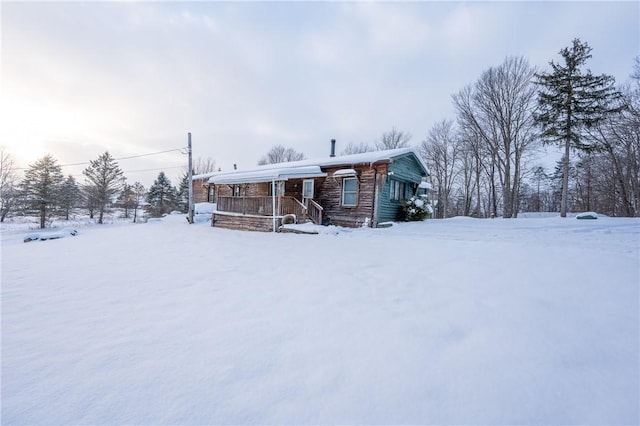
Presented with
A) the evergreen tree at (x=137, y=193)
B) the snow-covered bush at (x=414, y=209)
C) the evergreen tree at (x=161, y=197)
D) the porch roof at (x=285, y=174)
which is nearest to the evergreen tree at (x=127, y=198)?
the evergreen tree at (x=137, y=193)

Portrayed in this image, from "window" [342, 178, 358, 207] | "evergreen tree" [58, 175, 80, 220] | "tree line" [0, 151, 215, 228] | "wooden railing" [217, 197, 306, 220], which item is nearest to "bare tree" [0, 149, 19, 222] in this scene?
"tree line" [0, 151, 215, 228]

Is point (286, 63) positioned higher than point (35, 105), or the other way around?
point (286, 63)

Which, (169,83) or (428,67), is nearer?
(169,83)

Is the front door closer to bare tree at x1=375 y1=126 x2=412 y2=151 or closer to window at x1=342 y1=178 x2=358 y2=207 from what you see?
window at x1=342 y1=178 x2=358 y2=207

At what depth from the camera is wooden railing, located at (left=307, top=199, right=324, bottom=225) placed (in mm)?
12000

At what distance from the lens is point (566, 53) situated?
15781mm

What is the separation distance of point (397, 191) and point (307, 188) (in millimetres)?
5105

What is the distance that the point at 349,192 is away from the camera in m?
12.7

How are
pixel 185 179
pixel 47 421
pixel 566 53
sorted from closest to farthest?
pixel 47 421 < pixel 566 53 < pixel 185 179

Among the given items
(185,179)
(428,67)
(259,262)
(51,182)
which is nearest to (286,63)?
(428,67)

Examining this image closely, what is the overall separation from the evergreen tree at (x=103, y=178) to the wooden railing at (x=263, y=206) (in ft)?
87.8

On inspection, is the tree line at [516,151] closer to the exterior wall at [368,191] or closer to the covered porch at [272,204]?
the exterior wall at [368,191]

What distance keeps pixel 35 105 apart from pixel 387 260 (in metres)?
20.0

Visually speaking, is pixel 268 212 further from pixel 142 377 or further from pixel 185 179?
pixel 185 179
